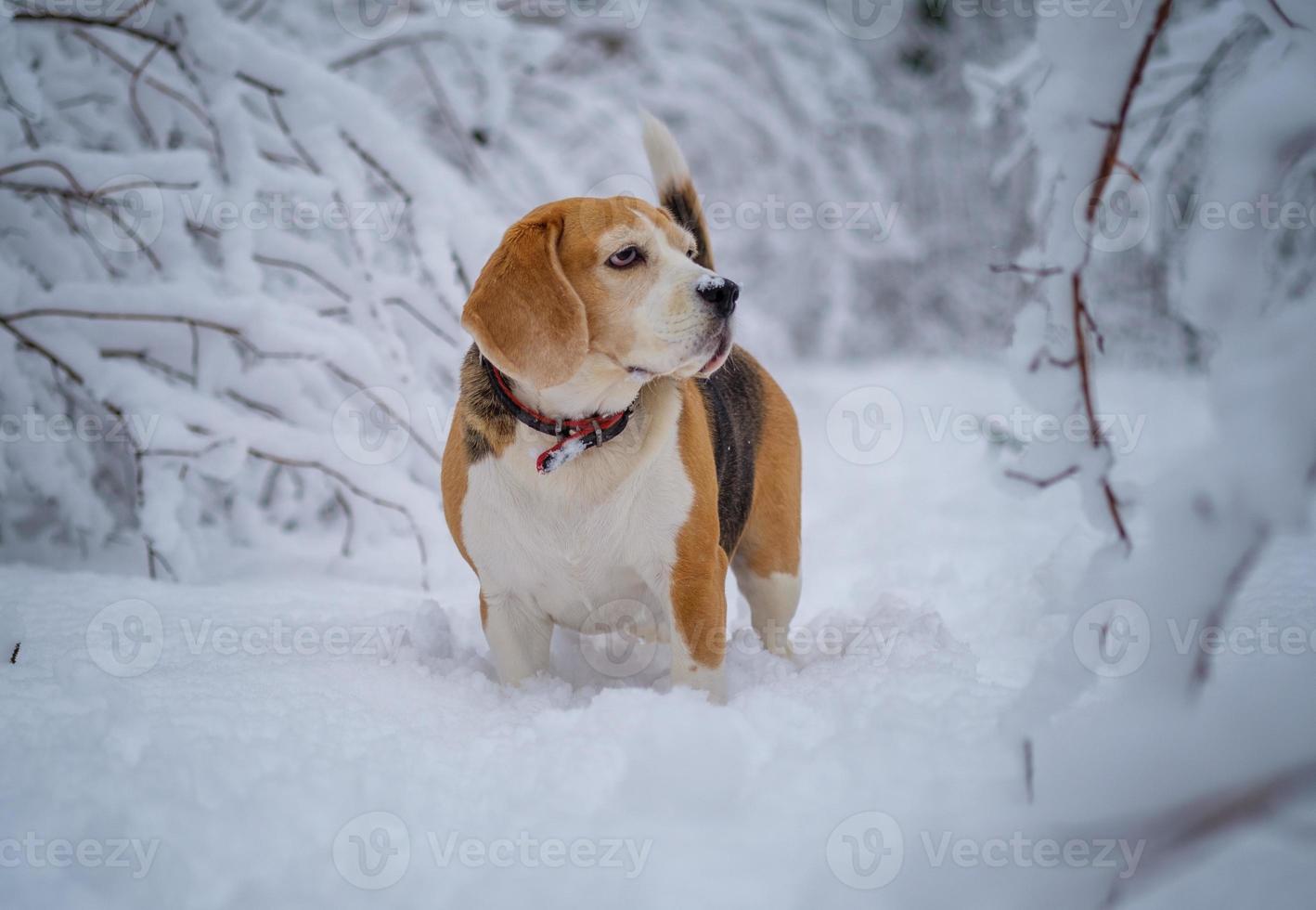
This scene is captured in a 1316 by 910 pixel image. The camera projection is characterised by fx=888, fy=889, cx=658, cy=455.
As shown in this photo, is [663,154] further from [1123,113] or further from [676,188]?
[1123,113]

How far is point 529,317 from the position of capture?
1.97m

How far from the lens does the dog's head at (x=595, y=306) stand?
196 centimetres

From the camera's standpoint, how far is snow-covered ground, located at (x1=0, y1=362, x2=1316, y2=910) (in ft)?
4.06

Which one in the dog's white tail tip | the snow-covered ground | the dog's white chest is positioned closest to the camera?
the snow-covered ground

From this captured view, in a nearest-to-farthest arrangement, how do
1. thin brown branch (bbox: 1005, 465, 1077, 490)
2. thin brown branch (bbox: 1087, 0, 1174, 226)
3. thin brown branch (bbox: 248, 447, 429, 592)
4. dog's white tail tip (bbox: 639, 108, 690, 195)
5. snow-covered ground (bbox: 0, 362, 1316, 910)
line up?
1. thin brown branch (bbox: 1087, 0, 1174, 226)
2. snow-covered ground (bbox: 0, 362, 1316, 910)
3. thin brown branch (bbox: 1005, 465, 1077, 490)
4. dog's white tail tip (bbox: 639, 108, 690, 195)
5. thin brown branch (bbox: 248, 447, 429, 592)

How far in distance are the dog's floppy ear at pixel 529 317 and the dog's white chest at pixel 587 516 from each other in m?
0.20

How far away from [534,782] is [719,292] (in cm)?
112

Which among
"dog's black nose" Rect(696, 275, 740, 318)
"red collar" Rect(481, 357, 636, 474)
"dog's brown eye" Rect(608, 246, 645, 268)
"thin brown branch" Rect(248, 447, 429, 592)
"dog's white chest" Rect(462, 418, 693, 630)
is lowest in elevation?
"thin brown branch" Rect(248, 447, 429, 592)

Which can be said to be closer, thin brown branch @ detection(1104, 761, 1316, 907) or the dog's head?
thin brown branch @ detection(1104, 761, 1316, 907)

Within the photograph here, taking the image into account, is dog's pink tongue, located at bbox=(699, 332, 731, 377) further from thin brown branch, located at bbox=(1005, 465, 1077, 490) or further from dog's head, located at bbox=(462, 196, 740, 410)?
thin brown branch, located at bbox=(1005, 465, 1077, 490)

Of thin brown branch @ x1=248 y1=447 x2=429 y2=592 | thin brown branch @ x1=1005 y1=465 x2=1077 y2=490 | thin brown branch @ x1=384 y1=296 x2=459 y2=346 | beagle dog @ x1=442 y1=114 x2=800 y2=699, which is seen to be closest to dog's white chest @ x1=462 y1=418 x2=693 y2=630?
beagle dog @ x1=442 y1=114 x2=800 y2=699

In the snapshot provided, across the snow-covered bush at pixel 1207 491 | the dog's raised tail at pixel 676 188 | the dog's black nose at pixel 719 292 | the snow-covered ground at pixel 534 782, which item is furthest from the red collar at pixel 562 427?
the snow-covered bush at pixel 1207 491

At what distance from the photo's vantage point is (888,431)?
23.6ft

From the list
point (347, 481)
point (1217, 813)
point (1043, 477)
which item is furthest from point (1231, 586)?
point (347, 481)
